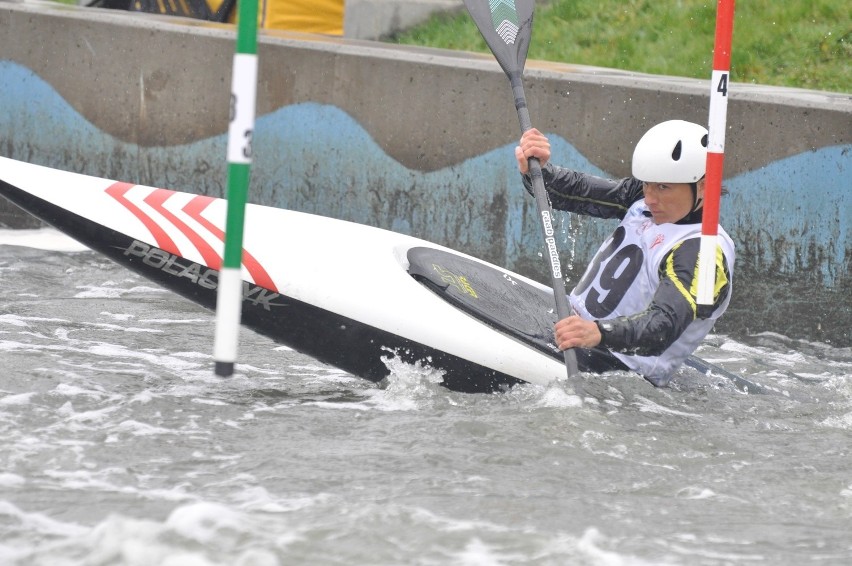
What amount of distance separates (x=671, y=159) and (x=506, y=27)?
1635 millimetres

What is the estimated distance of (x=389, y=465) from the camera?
434 cm

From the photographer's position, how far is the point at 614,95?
7.19m

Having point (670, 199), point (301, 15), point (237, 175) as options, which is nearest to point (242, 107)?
point (237, 175)

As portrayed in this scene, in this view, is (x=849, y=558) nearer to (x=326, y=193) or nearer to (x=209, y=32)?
(x=326, y=193)

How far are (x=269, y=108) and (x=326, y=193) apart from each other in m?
0.68

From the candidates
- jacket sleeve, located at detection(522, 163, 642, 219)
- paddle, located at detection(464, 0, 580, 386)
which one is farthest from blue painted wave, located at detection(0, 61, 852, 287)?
jacket sleeve, located at detection(522, 163, 642, 219)

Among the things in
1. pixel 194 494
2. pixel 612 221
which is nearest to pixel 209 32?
pixel 612 221

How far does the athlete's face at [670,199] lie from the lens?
4.93 metres

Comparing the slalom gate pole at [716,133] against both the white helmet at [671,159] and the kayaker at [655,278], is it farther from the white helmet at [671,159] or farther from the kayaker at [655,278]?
the white helmet at [671,159]

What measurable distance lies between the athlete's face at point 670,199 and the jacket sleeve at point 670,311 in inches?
8.0

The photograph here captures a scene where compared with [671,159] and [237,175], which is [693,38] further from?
[237,175]

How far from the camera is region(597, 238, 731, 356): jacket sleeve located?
468cm

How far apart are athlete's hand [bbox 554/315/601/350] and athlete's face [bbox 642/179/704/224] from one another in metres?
0.58

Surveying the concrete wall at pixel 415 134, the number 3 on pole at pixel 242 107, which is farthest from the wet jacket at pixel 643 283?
the number 3 on pole at pixel 242 107
